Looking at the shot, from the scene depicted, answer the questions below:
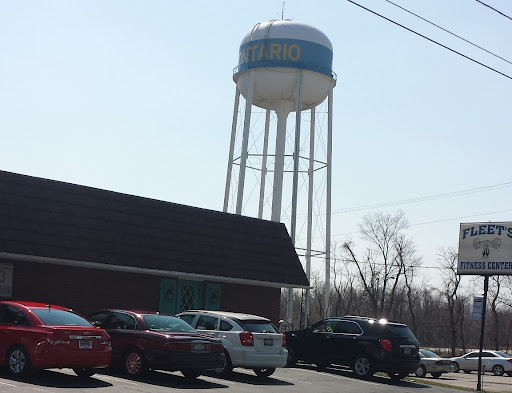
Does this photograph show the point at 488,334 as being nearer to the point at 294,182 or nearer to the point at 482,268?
the point at 294,182

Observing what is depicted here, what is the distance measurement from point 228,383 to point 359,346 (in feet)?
18.8

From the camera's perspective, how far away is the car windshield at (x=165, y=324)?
18.1 meters

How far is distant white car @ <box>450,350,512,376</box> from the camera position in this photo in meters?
41.8

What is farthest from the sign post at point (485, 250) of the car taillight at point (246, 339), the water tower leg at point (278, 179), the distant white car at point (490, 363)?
the distant white car at point (490, 363)

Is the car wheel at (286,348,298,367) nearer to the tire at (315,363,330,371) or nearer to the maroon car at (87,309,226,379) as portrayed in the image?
the tire at (315,363,330,371)

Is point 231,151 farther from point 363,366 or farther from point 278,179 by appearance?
point 363,366

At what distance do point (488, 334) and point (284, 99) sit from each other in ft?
204

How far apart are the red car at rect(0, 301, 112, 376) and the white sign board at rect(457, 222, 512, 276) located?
50.2ft

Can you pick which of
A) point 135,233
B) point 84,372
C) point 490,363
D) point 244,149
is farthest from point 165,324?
point 490,363

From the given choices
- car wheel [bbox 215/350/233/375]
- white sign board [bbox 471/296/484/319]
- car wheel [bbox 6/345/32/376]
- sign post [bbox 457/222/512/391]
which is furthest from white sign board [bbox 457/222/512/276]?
car wheel [bbox 6/345/32/376]

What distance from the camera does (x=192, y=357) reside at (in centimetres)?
1744

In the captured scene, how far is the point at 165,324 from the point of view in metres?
18.3

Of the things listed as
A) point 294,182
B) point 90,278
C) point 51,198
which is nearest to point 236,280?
point 90,278

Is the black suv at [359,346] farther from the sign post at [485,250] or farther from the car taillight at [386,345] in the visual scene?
the sign post at [485,250]
